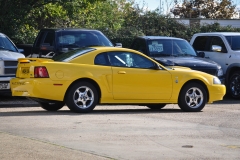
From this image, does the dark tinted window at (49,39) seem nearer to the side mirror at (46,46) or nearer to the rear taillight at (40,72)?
the side mirror at (46,46)

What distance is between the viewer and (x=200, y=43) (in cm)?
2150

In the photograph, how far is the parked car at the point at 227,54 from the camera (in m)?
19.8

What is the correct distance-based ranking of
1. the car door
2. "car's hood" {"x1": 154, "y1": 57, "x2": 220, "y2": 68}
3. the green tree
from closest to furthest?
the car door < "car's hood" {"x1": 154, "y1": 57, "x2": 220, "y2": 68} < the green tree

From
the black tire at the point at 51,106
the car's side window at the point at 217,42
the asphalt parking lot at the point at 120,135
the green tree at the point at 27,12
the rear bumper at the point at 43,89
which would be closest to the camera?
the asphalt parking lot at the point at 120,135

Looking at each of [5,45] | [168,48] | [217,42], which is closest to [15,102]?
[5,45]

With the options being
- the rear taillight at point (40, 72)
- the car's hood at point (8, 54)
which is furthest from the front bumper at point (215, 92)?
the car's hood at point (8, 54)

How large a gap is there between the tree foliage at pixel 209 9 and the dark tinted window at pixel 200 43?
113ft

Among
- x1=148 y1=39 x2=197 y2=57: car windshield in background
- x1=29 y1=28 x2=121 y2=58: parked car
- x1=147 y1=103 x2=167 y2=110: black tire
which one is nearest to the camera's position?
x1=147 y1=103 x2=167 y2=110: black tire

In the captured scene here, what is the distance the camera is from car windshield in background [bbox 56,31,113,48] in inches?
727

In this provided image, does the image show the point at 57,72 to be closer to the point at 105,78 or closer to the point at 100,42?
the point at 105,78

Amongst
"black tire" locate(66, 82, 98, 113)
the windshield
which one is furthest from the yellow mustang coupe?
the windshield

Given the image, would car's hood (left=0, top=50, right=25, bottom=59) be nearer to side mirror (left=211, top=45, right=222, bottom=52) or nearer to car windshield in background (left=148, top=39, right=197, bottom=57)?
car windshield in background (left=148, top=39, right=197, bottom=57)

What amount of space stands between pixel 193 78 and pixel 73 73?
2.82 m

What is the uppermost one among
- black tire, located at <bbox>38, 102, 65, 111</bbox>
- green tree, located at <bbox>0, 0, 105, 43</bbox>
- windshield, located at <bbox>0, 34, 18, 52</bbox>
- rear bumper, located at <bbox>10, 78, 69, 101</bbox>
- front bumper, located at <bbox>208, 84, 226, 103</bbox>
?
green tree, located at <bbox>0, 0, 105, 43</bbox>
